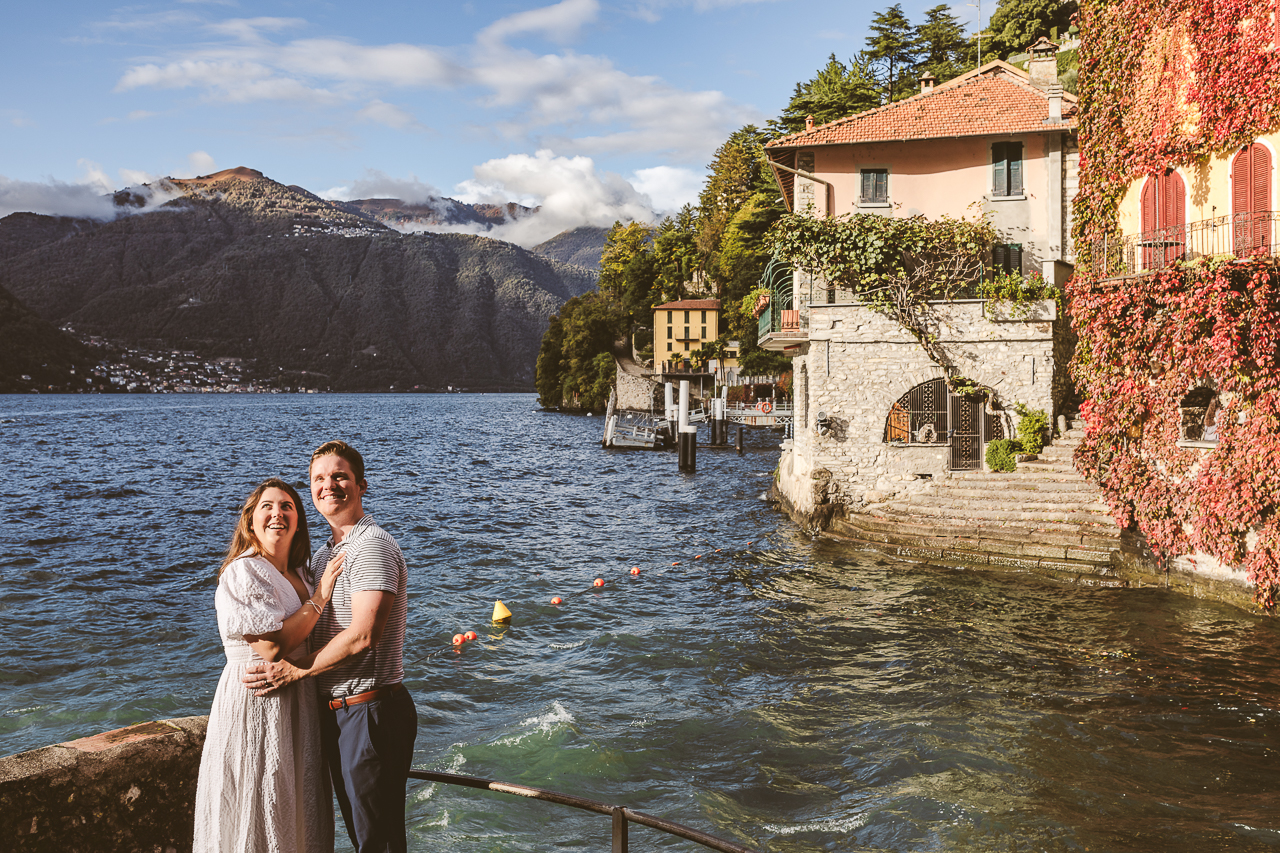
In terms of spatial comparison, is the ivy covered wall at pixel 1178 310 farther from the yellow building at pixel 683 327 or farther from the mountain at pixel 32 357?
the mountain at pixel 32 357

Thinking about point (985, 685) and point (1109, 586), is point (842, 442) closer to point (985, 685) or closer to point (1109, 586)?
point (1109, 586)

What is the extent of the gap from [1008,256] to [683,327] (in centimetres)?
6375

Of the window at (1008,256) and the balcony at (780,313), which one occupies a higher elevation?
the window at (1008,256)

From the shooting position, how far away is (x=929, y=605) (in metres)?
14.8

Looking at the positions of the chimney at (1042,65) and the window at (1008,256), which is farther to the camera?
the chimney at (1042,65)

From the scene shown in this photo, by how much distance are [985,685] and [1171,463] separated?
268 inches

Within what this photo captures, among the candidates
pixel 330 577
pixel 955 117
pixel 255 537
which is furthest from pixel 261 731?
pixel 955 117

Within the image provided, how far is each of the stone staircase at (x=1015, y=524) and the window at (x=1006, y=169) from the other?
6231 mm

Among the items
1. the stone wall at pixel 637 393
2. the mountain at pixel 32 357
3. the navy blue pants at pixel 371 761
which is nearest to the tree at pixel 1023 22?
the stone wall at pixel 637 393

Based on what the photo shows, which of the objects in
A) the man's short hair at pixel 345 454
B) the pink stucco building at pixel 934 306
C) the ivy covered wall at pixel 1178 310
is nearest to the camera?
the man's short hair at pixel 345 454

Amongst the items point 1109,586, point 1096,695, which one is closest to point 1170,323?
point 1109,586

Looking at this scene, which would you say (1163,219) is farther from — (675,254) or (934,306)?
(675,254)

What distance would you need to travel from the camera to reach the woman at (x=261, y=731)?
341cm

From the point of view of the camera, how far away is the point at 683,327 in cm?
8431
